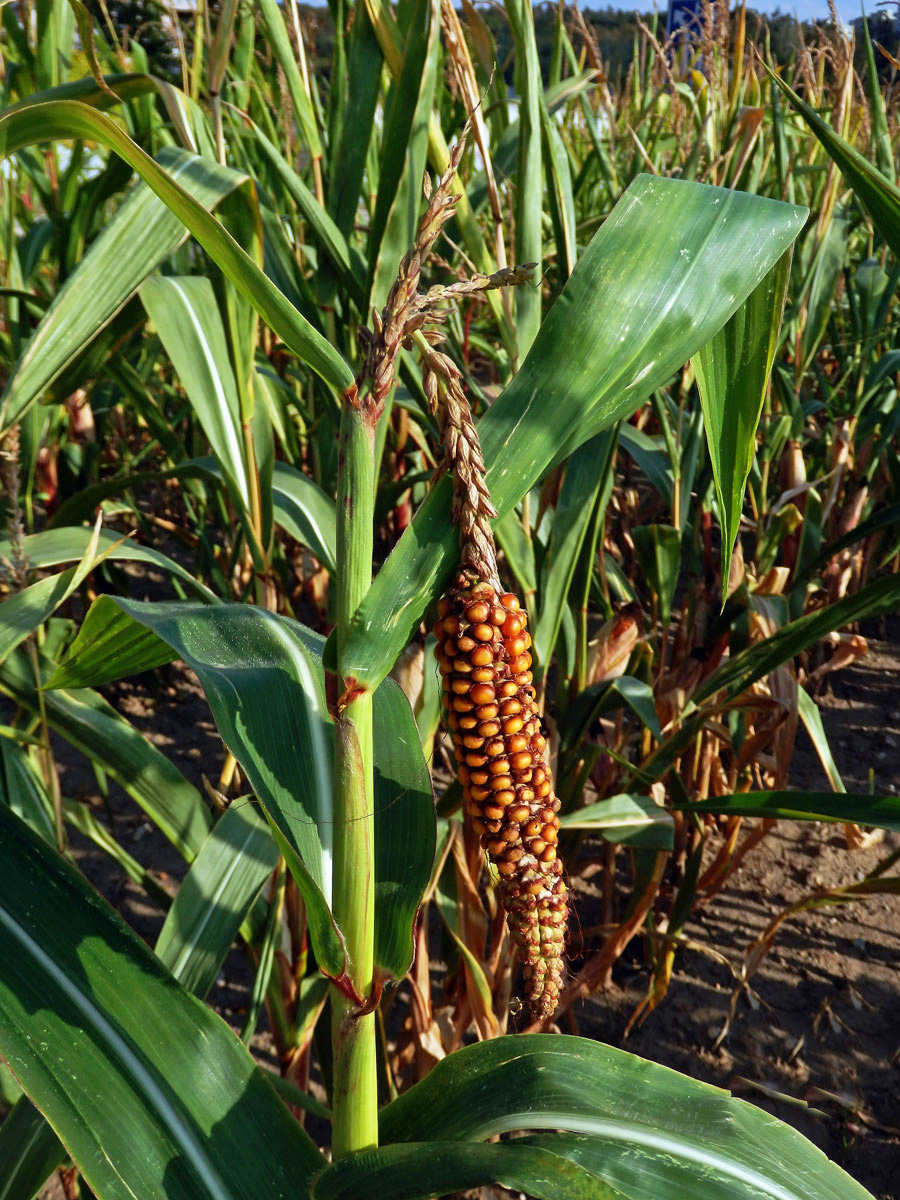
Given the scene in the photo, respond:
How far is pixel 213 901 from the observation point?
112 centimetres

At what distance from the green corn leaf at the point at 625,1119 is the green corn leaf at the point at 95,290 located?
2.61 ft

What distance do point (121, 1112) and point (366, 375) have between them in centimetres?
62

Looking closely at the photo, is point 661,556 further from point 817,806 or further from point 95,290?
point 95,290

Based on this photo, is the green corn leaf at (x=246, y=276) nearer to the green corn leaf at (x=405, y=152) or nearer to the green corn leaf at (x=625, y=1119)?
the green corn leaf at (x=405, y=152)

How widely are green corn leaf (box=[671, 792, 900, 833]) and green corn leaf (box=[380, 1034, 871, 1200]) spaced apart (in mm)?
296

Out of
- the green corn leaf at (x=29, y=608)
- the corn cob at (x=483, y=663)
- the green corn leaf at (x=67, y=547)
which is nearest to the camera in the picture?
the corn cob at (x=483, y=663)

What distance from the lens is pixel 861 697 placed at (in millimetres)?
2660

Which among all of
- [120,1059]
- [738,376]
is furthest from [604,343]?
[120,1059]

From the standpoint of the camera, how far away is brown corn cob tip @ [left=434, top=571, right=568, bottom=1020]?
0.62 m

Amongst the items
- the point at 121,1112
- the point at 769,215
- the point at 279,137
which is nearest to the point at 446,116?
the point at 279,137

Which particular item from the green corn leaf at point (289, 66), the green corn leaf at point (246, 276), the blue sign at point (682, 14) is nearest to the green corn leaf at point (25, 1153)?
the green corn leaf at point (246, 276)

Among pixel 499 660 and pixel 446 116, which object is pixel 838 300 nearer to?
pixel 446 116

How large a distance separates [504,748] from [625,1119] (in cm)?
35

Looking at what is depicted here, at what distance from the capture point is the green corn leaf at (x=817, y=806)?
2.97 ft
